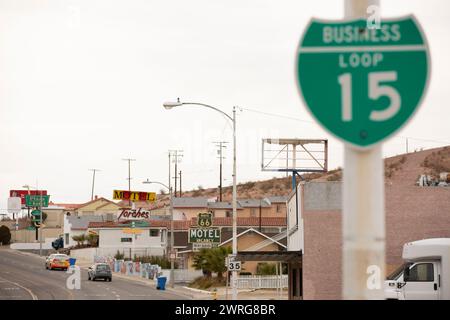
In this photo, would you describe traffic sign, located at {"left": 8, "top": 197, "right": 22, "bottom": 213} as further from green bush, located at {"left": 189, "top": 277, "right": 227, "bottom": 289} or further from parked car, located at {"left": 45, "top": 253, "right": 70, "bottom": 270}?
green bush, located at {"left": 189, "top": 277, "right": 227, "bottom": 289}

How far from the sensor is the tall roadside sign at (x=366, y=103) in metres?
4.76

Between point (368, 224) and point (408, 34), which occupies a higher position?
point (408, 34)

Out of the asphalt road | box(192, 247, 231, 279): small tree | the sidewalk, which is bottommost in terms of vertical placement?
the sidewalk

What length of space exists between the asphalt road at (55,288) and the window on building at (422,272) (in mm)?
23334

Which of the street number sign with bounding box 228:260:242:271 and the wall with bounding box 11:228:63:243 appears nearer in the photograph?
the street number sign with bounding box 228:260:242:271

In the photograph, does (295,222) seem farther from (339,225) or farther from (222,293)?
(222,293)

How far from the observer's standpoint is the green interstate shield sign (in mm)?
4773

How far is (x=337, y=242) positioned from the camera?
37500 mm

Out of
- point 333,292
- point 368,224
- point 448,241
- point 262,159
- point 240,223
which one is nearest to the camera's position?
point 368,224

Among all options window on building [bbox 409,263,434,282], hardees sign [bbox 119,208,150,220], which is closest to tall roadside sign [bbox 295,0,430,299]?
window on building [bbox 409,263,434,282]

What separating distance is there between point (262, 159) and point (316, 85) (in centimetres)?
4022

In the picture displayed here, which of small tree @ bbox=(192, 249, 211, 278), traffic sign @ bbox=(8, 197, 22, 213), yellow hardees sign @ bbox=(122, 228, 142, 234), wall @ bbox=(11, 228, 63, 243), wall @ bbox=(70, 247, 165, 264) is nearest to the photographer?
small tree @ bbox=(192, 249, 211, 278)

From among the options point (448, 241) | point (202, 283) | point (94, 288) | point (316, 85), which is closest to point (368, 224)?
point (316, 85)
